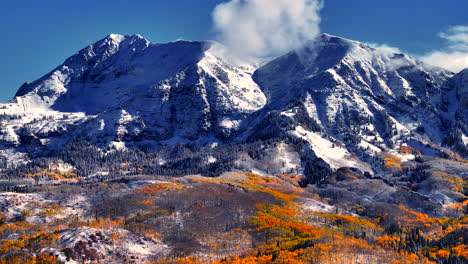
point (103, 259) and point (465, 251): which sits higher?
point (465, 251)

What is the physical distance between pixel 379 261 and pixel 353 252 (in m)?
11.8

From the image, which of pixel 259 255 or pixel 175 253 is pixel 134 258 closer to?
pixel 175 253

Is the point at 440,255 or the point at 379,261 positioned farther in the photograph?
the point at 440,255

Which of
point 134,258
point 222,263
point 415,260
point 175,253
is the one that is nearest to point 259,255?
point 222,263

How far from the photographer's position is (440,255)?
199625 mm

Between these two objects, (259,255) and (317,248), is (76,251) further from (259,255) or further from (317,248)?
(317,248)

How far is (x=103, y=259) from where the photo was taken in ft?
611

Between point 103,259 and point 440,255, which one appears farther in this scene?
point 440,255

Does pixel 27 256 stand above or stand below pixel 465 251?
below

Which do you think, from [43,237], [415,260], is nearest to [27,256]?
[43,237]

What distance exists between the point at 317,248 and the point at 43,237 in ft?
345

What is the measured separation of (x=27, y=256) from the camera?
580 feet

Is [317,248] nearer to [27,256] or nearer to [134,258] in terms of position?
[134,258]

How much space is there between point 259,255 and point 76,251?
67194mm
